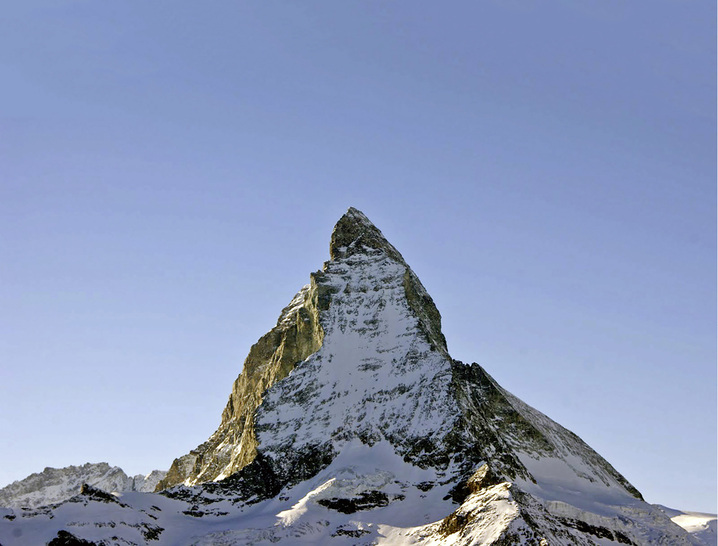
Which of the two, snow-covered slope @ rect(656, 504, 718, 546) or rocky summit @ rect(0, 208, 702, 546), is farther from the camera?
snow-covered slope @ rect(656, 504, 718, 546)

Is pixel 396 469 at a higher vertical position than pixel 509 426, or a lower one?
lower

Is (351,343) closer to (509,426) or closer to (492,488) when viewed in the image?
(509,426)

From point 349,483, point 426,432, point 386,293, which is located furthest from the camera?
point 386,293

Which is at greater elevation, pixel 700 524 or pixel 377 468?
pixel 377 468

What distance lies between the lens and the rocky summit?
5128 inches

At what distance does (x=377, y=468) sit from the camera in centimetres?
15112

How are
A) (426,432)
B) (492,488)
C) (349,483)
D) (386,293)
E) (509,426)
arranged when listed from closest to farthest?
(492,488) → (349,483) → (426,432) → (509,426) → (386,293)

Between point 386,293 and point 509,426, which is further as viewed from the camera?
point 386,293

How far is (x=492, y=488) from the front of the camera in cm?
12912

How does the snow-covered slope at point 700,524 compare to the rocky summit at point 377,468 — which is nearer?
the rocky summit at point 377,468

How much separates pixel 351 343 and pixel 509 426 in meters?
33.4

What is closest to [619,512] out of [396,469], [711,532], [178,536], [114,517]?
[711,532]

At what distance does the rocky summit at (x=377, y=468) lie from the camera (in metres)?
130

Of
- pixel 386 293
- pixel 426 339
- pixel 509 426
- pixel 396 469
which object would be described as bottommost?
pixel 396 469
